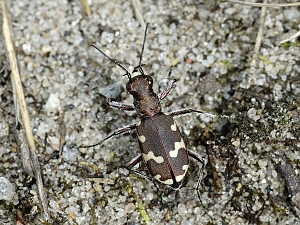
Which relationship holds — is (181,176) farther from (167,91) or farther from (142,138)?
(167,91)

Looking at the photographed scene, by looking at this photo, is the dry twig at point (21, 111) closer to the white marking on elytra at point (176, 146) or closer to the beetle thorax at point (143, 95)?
the beetle thorax at point (143, 95)

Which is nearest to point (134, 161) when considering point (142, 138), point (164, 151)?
point (142, 138)

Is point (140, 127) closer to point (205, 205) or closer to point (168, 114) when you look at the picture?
point (168, 114)

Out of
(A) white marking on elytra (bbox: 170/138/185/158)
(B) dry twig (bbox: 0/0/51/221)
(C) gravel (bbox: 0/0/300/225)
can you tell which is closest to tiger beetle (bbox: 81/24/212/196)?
(A) white marking on elytra (bbox: 170/138/185/158)

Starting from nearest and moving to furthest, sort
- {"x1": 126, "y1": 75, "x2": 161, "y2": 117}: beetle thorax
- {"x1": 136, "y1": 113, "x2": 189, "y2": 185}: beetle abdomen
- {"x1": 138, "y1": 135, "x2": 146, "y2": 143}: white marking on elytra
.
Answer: {"x1": 136, "y1": 113, "x2": 189, "y2": 185}: beetle abdomen → {"x1": 138, "y1": 135, "x2": 146, "y2": 143}: white marking on elytra → {"x1": 126, "y1": 75, "x2": 161, "y2": 117}: beetle thorax

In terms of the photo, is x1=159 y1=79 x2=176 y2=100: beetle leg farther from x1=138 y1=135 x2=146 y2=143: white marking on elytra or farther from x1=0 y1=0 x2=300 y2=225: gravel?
x1=138 y1=135 x2=146 y2=143: white marking on elytra

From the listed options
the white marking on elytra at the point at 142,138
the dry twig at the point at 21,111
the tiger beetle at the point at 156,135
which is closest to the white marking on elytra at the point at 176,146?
the tiger beetle at the point at 156,135
